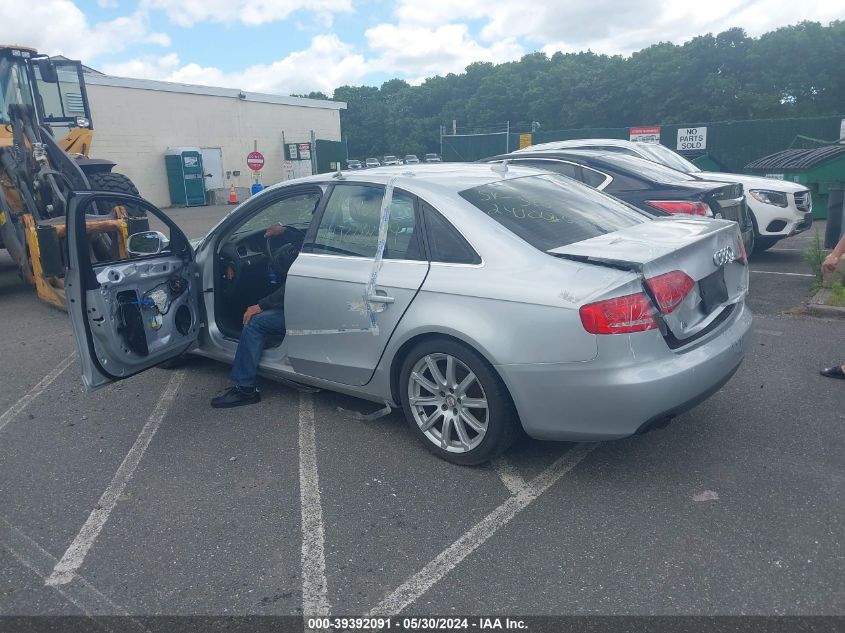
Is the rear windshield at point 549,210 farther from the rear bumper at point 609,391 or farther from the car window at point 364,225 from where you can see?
the rear bumper at point 609,391

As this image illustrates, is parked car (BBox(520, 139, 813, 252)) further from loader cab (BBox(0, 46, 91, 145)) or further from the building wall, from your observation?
the building wall

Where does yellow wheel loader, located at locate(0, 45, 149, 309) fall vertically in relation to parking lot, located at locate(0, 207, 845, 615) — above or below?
above

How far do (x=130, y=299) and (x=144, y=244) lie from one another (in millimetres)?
420

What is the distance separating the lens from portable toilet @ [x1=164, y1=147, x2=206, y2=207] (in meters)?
26.7

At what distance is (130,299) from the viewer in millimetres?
4316

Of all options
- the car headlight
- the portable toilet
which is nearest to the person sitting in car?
the car headlight

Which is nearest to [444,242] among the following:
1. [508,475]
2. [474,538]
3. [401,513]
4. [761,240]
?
[508,475]

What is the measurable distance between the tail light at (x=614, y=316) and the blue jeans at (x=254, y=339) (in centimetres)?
227

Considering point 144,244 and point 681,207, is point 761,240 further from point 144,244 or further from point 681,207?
point 144,244

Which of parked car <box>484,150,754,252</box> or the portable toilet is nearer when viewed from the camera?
parked car <box>484,150,754,252</box>

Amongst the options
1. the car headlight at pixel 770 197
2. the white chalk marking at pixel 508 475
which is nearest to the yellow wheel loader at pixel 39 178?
the white chalk marking at pixel 508 475

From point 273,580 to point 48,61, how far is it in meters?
10.4

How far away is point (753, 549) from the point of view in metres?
2.89

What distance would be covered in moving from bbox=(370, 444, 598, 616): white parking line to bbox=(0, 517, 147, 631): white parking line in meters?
0.98
